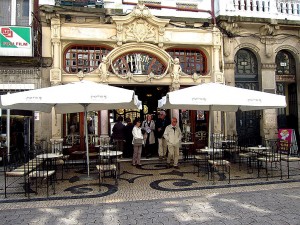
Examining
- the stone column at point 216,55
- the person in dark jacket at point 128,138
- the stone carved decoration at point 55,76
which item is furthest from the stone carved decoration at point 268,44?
the stone carved decoration at point 55,76

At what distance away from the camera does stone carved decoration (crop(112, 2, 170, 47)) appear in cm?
1115

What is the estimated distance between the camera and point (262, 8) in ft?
41.8

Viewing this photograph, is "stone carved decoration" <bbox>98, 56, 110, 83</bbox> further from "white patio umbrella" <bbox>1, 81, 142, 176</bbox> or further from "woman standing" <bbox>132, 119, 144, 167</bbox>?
"white patio umbrella" <bbox>1, 81, 142, 176</bbox>

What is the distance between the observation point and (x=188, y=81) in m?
11.7

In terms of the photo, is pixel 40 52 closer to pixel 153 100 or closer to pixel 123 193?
pixel 153 100

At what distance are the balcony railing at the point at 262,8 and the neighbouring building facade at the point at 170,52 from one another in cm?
4

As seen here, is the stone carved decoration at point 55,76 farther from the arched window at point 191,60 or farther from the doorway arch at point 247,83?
the doorway arch at point 247,83

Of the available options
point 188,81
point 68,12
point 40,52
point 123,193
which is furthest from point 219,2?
point 123,193

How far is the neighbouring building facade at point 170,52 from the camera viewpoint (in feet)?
35.5

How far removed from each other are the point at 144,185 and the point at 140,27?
276 inches

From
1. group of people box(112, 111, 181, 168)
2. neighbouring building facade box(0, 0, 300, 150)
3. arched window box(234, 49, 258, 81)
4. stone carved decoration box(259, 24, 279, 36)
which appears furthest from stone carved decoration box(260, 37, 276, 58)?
group of people box(112, 111, 181, 168)

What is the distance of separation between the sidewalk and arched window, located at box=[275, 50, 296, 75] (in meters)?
6.83

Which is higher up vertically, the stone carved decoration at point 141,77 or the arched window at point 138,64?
the arched window at point 138,64

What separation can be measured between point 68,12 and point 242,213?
9.58 meters
